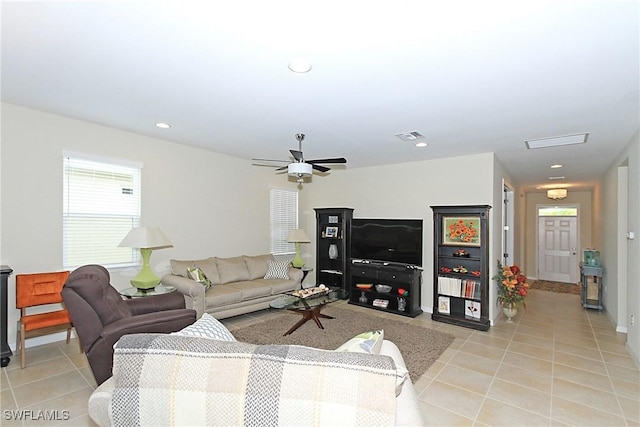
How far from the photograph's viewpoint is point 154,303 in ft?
10.3

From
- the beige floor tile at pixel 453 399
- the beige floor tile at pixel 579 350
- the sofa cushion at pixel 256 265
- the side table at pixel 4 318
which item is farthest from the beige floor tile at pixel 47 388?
the beige floor tile at pixel 579 350

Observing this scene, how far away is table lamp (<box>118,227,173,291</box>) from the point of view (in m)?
3.67

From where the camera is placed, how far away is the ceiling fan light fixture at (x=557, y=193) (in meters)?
7.92

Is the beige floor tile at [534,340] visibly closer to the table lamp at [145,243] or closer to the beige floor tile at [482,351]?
the beige floor tile at [482,351]

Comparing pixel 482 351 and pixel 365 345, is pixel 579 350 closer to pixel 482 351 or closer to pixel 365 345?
pixel 482 351

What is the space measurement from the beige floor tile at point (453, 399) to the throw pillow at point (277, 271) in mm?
3111

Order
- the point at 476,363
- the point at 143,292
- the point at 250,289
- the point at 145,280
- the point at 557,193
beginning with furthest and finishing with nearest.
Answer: the point at 557,193 → the point at 250,289 → the point at 145,280 → the point at 143,292 → the point at 476,363

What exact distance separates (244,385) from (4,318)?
3471 millimetres

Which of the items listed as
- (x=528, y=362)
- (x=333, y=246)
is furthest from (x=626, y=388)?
(x=333, y=246)

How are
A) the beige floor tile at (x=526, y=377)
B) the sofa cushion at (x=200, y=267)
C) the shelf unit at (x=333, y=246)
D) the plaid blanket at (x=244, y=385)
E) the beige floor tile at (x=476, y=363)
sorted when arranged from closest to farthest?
1. the plaid blanket at (x=244, y=385)
2. the beige floor tile at (x=526, y=377)
3. the beige floor tile at (x=476, y=363)
4. the sofa cushion at (x=200, y=267)
5. the shelf unit at (x=333, y=246)

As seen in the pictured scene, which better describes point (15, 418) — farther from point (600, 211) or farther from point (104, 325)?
point (600, 211)

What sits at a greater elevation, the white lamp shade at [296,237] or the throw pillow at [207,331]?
the white lamp shade at [296,237]

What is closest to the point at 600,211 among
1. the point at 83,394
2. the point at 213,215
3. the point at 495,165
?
the point at 495,165

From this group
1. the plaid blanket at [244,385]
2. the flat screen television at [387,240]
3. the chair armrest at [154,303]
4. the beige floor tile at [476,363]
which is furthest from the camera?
the flat screen television at [387,240]
